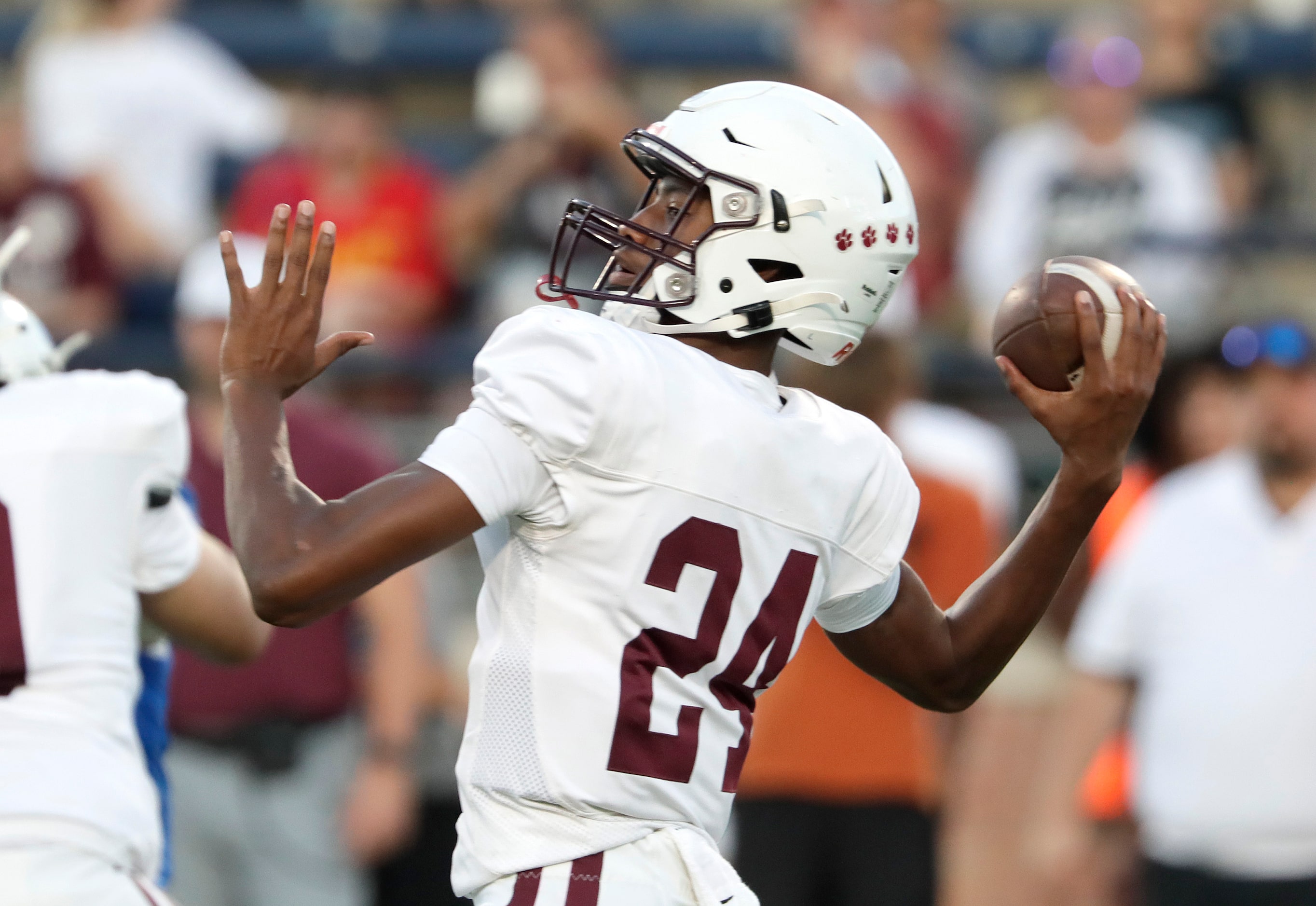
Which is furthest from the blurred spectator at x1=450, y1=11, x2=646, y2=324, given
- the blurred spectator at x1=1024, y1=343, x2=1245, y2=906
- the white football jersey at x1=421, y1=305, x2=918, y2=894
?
the white football jersey at x1=421, y1=305, x2=918, y2=894

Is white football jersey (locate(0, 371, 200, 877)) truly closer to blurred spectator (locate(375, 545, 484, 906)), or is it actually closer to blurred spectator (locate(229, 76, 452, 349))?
blurred spectator (locate(375, 545, 484, 906))

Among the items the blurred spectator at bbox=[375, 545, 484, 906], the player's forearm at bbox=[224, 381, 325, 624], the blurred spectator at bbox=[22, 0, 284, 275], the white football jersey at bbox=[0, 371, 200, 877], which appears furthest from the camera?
the blurred spectator at bbox=[22, 0, 284, 275]

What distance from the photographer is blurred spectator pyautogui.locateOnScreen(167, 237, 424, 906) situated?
5.07 meters

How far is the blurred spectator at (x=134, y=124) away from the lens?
7352 mm

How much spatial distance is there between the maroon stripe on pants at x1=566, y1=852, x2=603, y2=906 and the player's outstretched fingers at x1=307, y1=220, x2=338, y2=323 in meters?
0.75

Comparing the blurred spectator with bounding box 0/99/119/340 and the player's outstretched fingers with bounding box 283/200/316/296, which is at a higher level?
the player's outstretched fingers with bounding box 283/200/316/296

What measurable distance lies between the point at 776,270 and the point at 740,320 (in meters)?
0.09

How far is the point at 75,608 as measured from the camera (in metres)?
2.65

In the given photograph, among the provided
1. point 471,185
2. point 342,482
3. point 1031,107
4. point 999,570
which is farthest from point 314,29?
point 999,570

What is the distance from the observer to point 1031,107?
8250 mm

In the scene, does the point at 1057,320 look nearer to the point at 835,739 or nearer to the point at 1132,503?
the point at 835,739

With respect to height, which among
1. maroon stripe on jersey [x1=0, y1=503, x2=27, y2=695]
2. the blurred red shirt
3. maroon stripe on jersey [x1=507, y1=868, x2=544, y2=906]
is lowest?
the blurred red shirt

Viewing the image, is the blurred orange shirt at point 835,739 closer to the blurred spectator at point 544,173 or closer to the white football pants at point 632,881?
the blurred spectator at point 544,173

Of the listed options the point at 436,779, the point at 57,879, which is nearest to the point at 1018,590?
the point at 57,879
